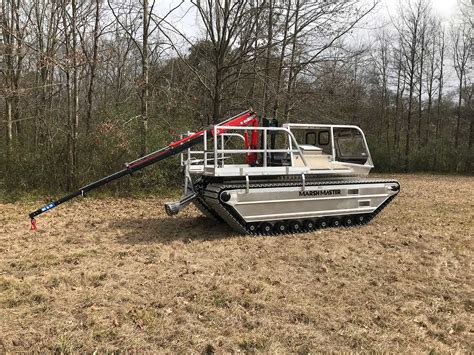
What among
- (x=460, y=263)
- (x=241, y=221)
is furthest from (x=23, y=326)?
(x=460, y=263)

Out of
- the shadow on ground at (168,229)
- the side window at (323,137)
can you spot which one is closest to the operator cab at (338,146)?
the side window at (323,137)

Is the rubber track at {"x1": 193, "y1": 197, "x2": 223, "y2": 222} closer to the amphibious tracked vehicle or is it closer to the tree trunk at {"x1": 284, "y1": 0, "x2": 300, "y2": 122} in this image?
the amphibious tracked vehicle

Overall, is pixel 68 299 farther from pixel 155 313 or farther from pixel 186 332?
pixel 186 332

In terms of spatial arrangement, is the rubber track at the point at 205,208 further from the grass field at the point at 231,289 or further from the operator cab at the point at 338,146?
the operator cab at the point at 338,146

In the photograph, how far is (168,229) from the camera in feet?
25.9

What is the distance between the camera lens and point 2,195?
11359mm

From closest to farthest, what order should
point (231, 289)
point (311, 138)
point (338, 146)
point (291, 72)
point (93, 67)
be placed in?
point (231, 289), point (338, 146), point (311, 138), point (93, 67), point (291, 72)

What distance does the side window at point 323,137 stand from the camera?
823 centimetres

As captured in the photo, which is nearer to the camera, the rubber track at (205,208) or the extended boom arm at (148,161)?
the extended boom arm at (148,161)

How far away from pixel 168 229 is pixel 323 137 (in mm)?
3607

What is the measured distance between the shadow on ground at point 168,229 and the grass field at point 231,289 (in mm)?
58

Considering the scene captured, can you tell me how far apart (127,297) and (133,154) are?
8.75 meters

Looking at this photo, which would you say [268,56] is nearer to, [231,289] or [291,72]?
[291,72]

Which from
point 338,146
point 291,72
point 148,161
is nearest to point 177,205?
point 148,161
